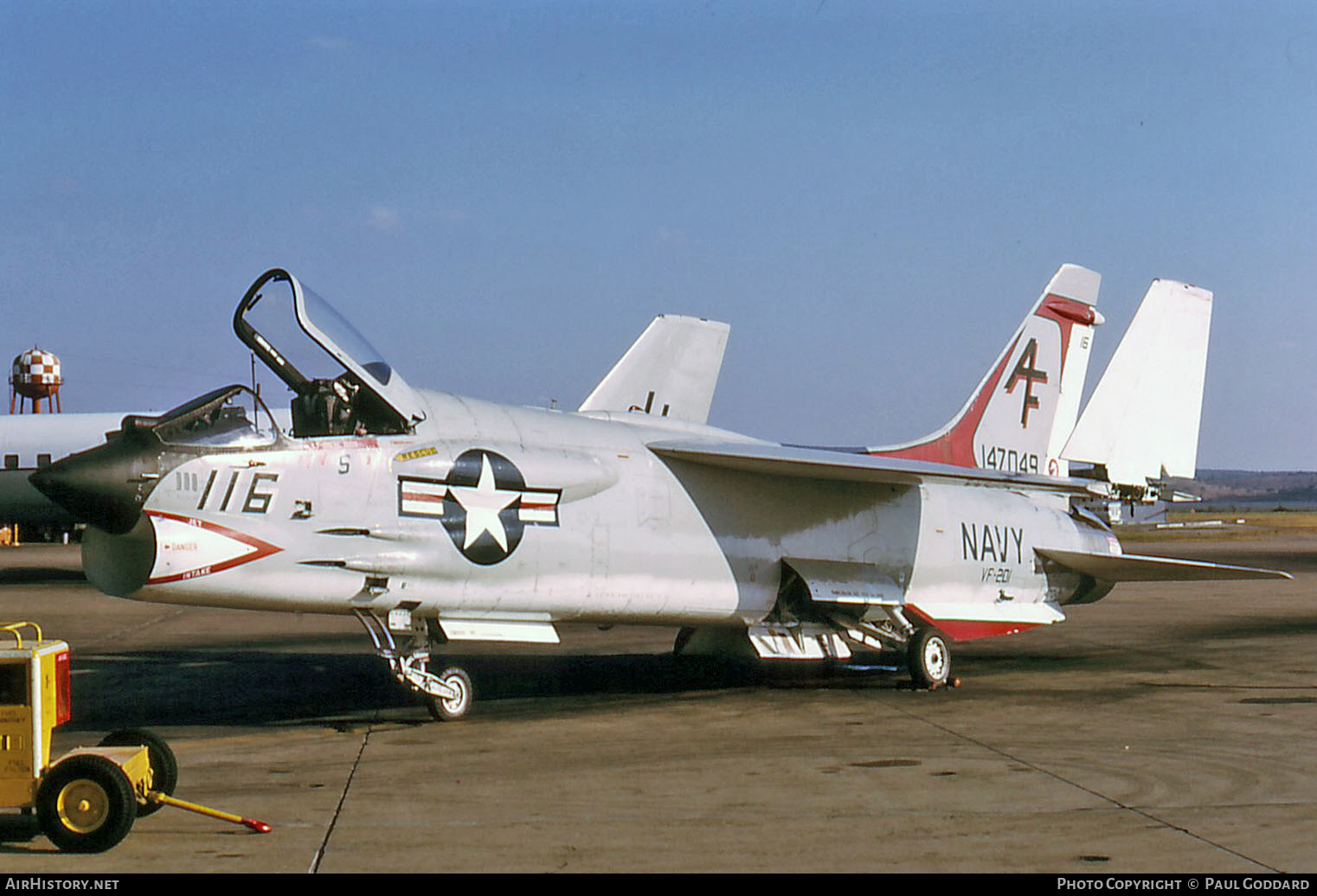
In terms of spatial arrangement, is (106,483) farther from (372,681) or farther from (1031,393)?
(1031,393)

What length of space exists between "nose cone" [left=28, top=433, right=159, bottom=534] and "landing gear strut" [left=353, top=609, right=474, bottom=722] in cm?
193

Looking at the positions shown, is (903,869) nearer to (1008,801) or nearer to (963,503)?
(1008,801)

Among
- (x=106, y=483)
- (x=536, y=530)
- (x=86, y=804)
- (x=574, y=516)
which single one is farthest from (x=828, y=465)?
(x=86, y=804)

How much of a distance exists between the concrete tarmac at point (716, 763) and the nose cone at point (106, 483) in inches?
66.6

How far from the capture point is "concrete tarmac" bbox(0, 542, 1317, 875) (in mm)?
5906

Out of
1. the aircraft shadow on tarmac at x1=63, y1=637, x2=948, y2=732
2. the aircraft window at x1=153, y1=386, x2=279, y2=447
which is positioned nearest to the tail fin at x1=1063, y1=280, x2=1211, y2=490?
the aircraft shadow on tarmac at x1=63, y1=637, x2=948, y2=732

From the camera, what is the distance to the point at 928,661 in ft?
41.2

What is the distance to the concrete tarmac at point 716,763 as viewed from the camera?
5906 millimetres

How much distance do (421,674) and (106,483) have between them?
278cm

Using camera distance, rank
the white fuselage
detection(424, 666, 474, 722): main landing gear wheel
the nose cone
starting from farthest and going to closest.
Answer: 1. detection(424, 666, 474, 722): main landing gear wheel
2. the white fuselage
3. the nose cone

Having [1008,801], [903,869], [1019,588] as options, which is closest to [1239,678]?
[1019,588]

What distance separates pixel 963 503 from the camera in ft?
45.3

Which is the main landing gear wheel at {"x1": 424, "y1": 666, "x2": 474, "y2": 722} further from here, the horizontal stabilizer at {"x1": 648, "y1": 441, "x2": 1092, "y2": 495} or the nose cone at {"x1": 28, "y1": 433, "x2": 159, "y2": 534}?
the horizontal stabilizer at {"x1": 648, "y1": 441, "x2": 1092, "y2": 495}
